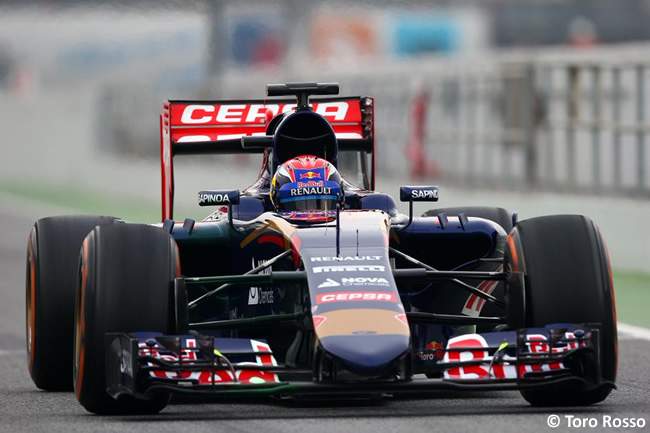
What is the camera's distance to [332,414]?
8.20 metres

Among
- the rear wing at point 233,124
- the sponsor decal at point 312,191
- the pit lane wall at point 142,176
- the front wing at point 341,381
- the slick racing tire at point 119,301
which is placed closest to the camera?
the front wing at point 341,381

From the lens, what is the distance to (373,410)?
837 cm

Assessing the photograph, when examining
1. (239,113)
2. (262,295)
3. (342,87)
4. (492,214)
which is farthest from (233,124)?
(342,87)

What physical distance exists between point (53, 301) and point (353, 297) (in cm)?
225

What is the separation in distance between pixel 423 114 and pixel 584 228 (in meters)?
18.8

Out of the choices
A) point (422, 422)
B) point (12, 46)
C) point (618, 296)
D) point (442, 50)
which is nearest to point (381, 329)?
point (422, 422)

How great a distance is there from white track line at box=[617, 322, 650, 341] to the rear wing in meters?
2.32

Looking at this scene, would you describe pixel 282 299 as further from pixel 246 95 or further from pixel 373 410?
pixel 246 95

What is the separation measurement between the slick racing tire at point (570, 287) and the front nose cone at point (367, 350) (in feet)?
3.05

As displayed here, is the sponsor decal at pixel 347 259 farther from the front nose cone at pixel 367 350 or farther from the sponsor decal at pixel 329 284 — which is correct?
the front nose cone at pixel 367 350

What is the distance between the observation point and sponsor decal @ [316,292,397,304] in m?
8.12

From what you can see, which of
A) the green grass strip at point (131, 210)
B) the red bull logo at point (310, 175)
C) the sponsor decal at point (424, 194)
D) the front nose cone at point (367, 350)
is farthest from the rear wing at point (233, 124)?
the front nose cone at point (367, 350)

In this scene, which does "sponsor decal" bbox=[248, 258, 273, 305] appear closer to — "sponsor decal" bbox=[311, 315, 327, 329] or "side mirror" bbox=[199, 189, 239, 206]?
"side mirror" bbox=[199, 189, 239, 206]

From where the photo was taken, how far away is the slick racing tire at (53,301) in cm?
961
